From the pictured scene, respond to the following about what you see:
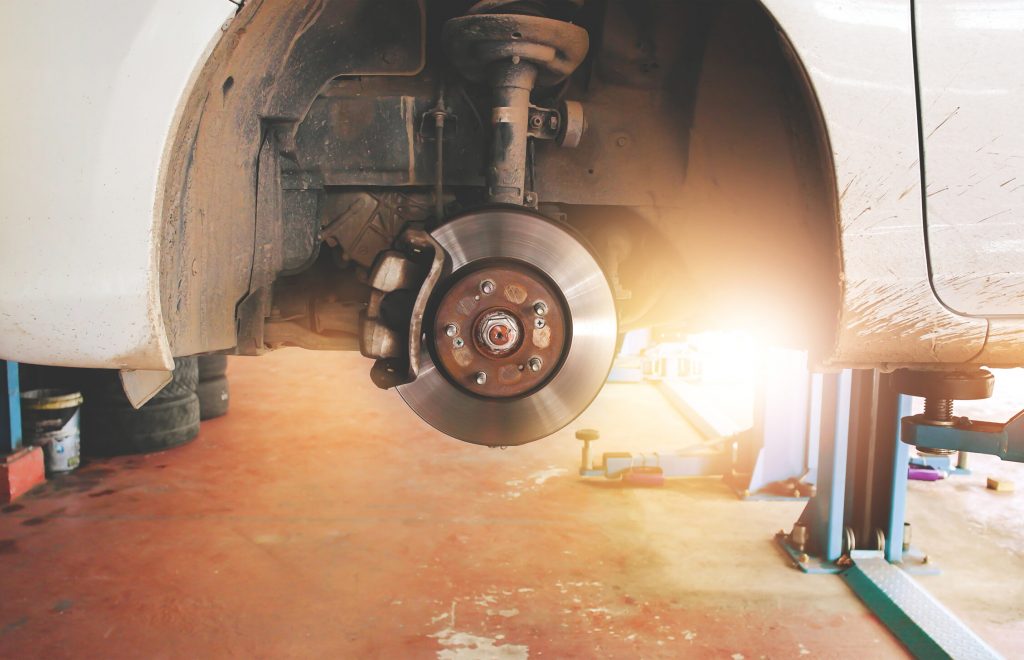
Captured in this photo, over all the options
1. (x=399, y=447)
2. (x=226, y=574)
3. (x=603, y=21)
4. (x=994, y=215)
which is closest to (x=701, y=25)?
(x=603, y=21)

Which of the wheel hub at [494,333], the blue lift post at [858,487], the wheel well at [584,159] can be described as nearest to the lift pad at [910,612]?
the blue lift post at [858,487]

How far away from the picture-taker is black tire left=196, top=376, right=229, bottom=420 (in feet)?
12.1

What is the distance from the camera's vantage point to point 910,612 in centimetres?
182

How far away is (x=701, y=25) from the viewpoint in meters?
1.31

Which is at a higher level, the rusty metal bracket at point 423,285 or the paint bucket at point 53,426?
the rusty metal bracket at point 423,285

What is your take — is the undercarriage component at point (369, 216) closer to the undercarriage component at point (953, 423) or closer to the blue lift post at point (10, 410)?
the undercarriage component at point (953, 423)

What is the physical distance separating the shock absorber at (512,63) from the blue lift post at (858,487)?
1.34m

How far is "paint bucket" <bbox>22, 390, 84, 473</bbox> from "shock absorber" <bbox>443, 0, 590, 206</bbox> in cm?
240

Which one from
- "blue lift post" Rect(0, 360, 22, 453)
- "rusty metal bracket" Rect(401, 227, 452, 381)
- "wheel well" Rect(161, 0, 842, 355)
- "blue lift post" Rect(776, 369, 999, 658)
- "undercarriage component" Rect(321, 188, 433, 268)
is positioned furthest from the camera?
"blue lift post" Rect(0, 360, 22, 453)

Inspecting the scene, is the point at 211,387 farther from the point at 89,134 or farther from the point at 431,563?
the point at 89,134

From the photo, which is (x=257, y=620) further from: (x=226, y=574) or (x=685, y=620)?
(x=685, y=620)

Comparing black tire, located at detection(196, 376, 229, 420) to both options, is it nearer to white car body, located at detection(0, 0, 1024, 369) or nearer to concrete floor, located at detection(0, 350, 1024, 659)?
concrete floor, located at detection(0, 350, 1024, 659)

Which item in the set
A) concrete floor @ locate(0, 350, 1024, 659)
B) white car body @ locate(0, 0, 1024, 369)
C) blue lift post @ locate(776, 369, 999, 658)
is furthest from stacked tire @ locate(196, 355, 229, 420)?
white car body @ locate(0, 0, 1024, 369)

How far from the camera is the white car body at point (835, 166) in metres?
0.79
